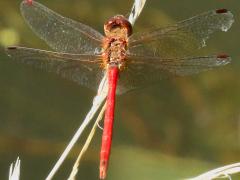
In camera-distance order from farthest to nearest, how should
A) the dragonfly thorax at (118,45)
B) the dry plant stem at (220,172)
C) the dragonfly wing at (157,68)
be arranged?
the dragonfly thorax at (118,45)
the dragonfly wing at (157,68)
the dry plant stem at (220,172)

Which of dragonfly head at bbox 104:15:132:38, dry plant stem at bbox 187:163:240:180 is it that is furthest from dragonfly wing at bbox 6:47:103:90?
dry plant stem at bbox 187:163:240:180

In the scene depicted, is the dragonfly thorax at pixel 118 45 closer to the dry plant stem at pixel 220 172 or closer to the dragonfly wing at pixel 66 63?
the dragonfly wing at pixel 66 63

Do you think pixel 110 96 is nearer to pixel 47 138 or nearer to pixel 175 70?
pixel 175 70

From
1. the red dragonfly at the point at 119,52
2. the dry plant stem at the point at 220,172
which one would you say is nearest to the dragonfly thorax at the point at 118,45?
the red dragonfly at the point at 119,52

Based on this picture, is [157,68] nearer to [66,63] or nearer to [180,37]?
[180,37]

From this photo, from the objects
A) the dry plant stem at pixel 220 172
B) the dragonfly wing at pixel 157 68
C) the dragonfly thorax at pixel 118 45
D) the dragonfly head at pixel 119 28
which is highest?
the dragonfly head at pixel 119 28

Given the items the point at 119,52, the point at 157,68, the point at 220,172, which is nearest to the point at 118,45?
the point at 119,52
